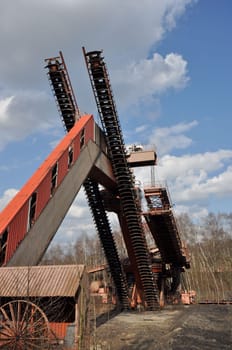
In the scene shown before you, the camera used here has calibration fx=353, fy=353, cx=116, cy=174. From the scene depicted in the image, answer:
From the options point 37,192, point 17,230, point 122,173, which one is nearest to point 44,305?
point 17,230

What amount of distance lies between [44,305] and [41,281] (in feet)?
3.16

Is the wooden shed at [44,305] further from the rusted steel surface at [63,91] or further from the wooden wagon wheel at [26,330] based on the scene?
the rusted steel surface at [63,91]

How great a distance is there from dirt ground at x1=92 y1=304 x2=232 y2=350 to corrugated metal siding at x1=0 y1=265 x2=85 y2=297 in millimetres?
1590

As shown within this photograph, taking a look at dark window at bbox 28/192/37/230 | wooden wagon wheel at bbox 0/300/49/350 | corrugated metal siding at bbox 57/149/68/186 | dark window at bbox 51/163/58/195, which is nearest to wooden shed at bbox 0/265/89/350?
wooden wagon wheel at bbox 0/300/49/350

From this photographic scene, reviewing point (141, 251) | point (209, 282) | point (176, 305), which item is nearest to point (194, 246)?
point (209, 282)

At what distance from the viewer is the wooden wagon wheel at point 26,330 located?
8.84 meters

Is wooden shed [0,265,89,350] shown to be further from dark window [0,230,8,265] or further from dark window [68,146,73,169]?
dark window [68,146,73,169]

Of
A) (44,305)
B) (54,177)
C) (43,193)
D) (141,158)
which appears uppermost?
(141,158)

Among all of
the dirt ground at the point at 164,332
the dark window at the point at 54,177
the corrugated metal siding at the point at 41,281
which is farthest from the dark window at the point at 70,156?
the dirt ground at the point at 164,332

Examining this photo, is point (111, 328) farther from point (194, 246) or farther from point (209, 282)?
point (194, 246)

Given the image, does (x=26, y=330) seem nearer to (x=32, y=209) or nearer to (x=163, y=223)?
(x=32, y=209)

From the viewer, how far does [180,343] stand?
44.3 ft

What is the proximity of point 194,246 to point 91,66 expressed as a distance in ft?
176

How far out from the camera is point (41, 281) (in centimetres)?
1034
